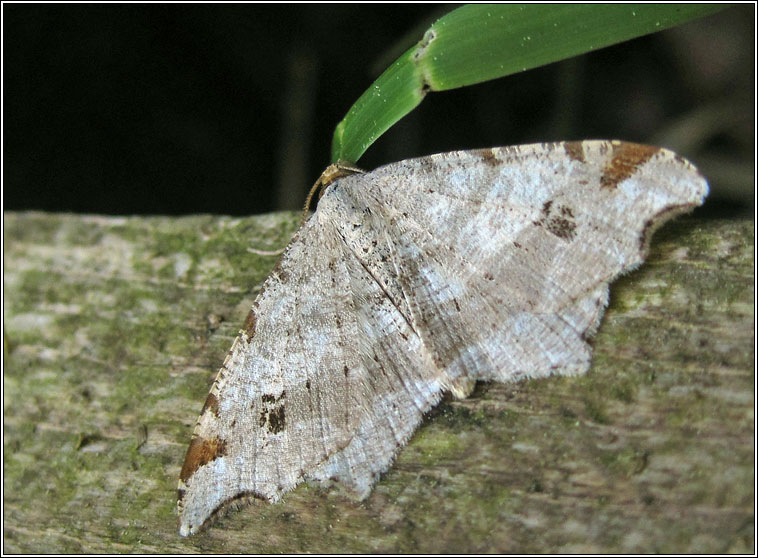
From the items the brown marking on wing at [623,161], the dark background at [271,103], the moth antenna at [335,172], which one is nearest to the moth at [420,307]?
the brown marking on wing at [623,161]

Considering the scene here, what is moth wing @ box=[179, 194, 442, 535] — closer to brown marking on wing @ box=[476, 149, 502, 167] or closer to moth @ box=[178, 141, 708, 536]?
moth @ box=[178, 141, 708, 536]

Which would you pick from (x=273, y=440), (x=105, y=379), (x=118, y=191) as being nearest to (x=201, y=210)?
(x=118, y=191)

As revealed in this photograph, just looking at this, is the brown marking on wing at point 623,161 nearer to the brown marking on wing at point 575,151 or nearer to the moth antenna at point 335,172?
the brown marking on wing at point 575,151

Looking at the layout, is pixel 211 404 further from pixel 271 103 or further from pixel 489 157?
pixel 271 103

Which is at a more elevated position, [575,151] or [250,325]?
[575,151]

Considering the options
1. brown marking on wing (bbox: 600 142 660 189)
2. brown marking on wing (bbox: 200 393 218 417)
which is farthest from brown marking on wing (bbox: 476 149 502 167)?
brown marking on wing (bbox: 200 393 218 417)

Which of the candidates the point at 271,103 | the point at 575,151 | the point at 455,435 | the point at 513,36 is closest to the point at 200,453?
the point at 455,435
